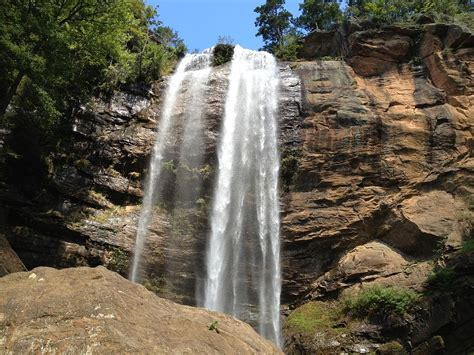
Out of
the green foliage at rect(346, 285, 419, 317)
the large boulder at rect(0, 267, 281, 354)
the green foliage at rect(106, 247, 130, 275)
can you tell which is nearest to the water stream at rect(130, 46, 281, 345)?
the green foliage at rect(106, 247, 130, 275)

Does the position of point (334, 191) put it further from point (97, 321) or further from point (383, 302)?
point (97, 321)

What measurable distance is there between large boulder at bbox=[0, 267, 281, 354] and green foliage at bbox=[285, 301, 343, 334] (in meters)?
8.14

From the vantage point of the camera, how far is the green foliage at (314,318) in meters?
15.2

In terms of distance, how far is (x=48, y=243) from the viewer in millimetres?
16656

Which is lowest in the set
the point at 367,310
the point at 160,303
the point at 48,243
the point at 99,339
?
the point at 99,339

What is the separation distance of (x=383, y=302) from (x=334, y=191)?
15.8 ft

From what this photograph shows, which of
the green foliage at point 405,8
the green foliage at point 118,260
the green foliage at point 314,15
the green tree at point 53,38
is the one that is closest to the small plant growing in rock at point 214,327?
the green foliage at point 118,260

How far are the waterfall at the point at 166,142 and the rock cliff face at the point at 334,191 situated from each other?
343mm

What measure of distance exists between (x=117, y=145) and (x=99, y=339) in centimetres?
1491

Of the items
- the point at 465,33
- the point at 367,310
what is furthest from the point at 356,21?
the point at 367,310

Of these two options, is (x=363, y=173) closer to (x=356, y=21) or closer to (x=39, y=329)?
(x=356, y=21)

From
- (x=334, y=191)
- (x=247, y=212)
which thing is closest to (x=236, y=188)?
(x=247, y=212)

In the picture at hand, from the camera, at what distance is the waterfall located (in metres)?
18.0

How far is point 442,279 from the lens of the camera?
1444 centimetres
